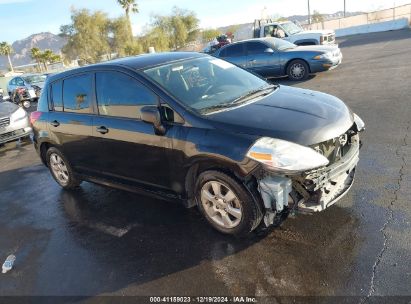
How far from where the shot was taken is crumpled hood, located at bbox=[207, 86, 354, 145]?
11.3 ft

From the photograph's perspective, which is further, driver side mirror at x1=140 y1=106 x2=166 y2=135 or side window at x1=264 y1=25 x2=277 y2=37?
side window at x1=264 y1=25 x2=277 y2=37

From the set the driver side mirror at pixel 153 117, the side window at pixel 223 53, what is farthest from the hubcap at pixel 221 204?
the side window at pixel 223 53

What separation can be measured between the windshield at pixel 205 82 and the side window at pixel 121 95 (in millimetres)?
197

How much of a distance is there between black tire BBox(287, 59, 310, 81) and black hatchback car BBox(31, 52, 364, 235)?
26.1 ft

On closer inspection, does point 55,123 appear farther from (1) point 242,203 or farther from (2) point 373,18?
(2) point 373,18

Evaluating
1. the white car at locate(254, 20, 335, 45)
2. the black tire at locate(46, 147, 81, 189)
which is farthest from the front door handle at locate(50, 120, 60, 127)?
the white car at locate(254, 20, 335, 45)

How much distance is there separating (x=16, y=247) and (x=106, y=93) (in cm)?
207

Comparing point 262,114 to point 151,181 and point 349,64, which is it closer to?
point 151,181

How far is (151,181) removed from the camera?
14.3ft

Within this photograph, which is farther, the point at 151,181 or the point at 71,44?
the point at 71,44

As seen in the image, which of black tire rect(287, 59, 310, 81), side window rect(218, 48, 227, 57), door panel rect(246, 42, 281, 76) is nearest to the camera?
black tire rect(287, 59, 310, 81)

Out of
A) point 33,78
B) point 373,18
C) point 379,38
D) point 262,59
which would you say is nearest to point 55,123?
point 262,59

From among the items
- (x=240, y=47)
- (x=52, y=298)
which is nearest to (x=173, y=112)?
(x=52, y=298)

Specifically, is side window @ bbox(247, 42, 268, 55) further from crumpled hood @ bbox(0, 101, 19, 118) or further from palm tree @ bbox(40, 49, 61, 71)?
palm tree @ bbox(40, 49, 61, 71)
